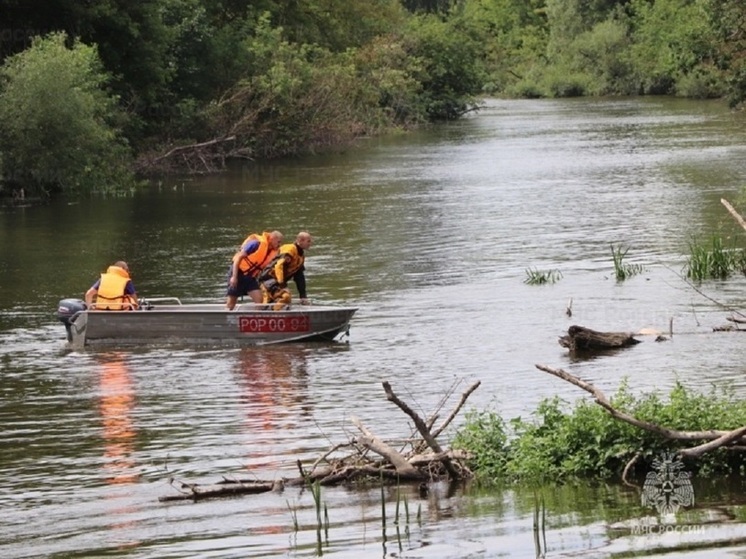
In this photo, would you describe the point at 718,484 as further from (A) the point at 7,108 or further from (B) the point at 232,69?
(B) the point at 232,69

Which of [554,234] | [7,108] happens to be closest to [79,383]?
[554,234]

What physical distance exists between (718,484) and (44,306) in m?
16.4

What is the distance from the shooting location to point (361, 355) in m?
20.7

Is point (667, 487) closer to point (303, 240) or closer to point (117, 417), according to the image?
point (117, 417)

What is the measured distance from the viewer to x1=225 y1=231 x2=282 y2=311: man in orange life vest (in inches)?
856

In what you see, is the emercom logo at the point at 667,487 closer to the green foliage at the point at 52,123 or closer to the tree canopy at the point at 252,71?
the tree canopy at the point at 252,71

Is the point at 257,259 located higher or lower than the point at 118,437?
higher

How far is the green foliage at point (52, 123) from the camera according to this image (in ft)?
136

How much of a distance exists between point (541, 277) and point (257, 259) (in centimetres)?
635

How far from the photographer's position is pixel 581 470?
40.0 ft

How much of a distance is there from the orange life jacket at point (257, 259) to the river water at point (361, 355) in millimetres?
1312

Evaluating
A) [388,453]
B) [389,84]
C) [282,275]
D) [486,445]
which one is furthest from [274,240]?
[389,84]

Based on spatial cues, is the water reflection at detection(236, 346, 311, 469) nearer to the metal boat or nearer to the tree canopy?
the metal boat

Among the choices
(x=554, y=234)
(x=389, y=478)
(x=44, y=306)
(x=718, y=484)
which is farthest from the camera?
(x=554, y=234)
